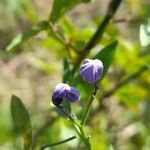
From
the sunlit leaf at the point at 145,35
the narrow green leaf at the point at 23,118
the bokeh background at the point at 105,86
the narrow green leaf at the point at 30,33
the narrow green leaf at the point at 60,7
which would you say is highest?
the bokeh background at the point at 105,86

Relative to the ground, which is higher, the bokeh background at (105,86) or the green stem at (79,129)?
the bokeh background at (105,86)

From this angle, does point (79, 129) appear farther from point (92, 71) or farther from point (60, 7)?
point (60, 7)

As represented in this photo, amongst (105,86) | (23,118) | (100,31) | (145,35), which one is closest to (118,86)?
(105,86)

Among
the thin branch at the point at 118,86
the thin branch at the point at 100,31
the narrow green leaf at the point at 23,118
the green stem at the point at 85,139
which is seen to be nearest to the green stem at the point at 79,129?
the green stem at the point at 85,139

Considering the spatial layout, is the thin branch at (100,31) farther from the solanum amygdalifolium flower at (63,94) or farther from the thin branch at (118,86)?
the solanum amygdalifolium flower at (63,94)

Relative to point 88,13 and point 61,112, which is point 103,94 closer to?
point 61,112

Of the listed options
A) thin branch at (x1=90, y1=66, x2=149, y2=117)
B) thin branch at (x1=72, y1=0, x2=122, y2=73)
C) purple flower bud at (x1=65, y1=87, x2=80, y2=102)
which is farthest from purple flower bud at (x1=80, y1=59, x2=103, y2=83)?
thin branch at (x1=90, y1=66, x2=149, y2=117)
